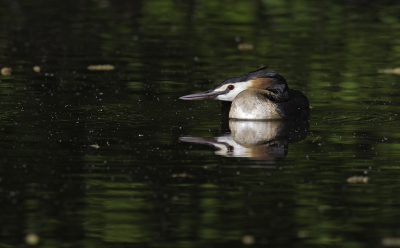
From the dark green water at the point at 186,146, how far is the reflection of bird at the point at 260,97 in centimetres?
28

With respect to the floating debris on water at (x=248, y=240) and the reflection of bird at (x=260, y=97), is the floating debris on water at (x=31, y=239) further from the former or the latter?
the reflection of bird at (x=260, y=97)

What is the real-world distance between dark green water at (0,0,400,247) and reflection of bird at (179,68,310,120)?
0.28m

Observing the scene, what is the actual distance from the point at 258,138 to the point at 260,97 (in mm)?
1318

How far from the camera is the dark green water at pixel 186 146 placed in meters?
6.35

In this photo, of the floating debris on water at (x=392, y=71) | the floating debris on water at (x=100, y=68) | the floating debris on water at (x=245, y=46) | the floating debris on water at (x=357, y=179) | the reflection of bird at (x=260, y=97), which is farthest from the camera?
the floating debris on water at (x=245, y=46)

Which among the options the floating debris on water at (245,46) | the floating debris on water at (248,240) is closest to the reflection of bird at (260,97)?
the floating debris on water at (248,240)

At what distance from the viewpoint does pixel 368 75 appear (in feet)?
47.5

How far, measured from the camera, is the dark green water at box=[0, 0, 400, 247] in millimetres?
6348

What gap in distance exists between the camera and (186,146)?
916 centimetres

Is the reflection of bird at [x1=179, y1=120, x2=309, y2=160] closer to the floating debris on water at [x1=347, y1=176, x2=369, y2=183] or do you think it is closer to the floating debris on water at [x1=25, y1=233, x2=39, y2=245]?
the floating debris on water at [x1=347, y1=176, x2=369, y2=183]

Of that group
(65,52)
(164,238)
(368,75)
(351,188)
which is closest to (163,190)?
(164,238)

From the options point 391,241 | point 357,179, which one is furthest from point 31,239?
point 357,179

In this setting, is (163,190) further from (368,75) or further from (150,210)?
(368,75)

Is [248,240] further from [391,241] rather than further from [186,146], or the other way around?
[186,146]
